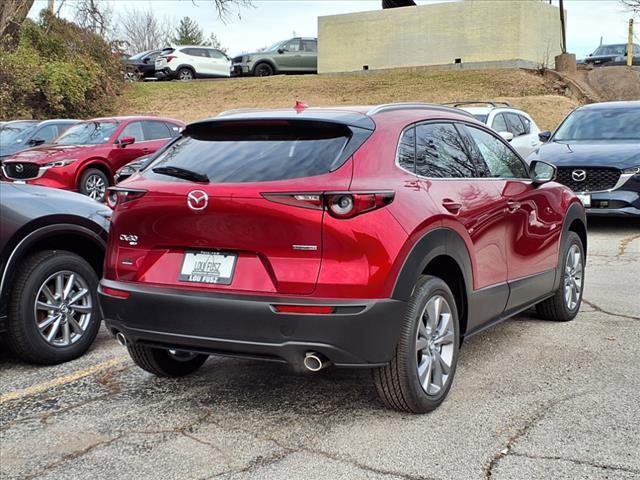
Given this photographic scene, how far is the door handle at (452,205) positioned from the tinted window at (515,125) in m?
10.9

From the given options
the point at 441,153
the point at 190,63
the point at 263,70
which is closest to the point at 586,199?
the point at 441,153

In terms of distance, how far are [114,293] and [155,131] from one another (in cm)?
1161

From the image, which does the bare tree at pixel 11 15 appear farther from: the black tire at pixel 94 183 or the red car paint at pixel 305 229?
the red car paint at pixel 305 229

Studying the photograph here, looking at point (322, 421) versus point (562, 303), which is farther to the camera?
point (562, 303)

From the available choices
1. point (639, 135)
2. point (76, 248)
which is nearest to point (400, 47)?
point (639, 135)

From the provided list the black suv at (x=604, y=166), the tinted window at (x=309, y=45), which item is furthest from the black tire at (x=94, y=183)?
the tinted window at (x=309, y=45)

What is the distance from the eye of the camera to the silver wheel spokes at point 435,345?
4.04m

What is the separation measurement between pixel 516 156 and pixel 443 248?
5.85ft

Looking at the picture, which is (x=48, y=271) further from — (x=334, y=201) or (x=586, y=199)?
(x=586, y=199)

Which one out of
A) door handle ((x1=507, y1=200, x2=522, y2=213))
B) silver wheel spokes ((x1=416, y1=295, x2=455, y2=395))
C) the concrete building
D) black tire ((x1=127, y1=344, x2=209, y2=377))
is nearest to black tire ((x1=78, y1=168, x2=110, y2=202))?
black tire ((x1=127, y1=344, x2=209, y2=377))

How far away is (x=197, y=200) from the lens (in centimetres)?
384

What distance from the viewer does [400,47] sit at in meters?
30.0

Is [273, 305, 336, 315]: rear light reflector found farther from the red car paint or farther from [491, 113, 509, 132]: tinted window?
[491, 113, 509, 132]: tinted window

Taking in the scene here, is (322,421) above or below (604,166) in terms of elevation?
below
